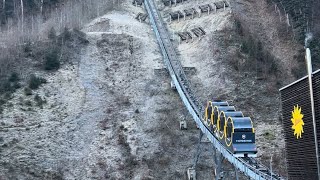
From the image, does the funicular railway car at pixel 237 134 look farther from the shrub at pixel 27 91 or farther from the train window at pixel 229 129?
the shrub at pixel 27 91

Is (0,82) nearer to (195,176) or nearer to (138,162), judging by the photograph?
(138,162)

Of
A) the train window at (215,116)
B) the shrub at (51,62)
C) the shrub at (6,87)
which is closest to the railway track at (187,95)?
the train window at (215,116)

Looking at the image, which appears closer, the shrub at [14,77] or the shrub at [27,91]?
the shrub at [27,91]

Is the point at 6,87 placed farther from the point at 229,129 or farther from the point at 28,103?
the point at 229,129

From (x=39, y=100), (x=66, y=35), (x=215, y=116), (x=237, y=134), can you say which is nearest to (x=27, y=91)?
(x=39, y=100)

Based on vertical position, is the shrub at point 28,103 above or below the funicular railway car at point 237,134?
above

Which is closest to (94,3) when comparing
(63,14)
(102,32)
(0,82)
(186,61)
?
(63,14)
